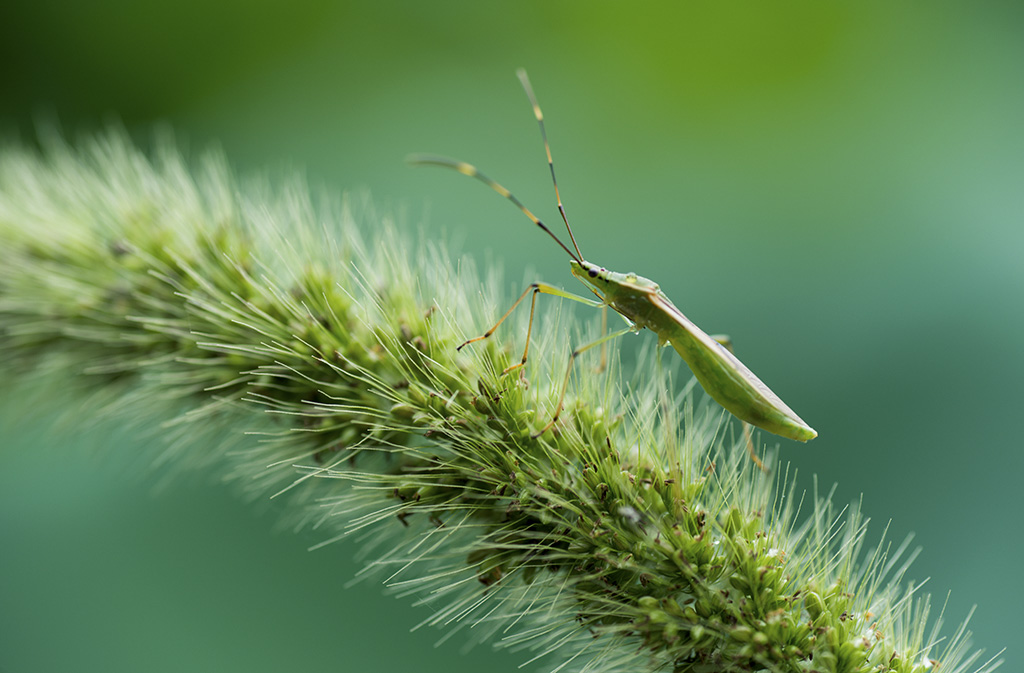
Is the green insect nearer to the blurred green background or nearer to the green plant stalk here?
the green plant stalk

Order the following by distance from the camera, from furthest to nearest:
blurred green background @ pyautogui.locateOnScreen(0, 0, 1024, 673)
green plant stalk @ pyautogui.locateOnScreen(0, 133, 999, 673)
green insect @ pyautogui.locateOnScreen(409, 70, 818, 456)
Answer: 1. blurred green background @ pyautogui.locateOnScreen(0, 0, 1024, 673)
2. green insect @ pyautogui.locateOnScreen(409, 70, 818, 456)
3. green plant stalk @ pyautogui.locateOnScreen(0, 133, 999, 673)

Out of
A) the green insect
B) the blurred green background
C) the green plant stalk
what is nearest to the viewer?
the green plant stalk

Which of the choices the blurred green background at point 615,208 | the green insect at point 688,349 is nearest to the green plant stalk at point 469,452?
the green insect at point 688,349

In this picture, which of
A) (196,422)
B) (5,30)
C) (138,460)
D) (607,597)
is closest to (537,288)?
(607,597)

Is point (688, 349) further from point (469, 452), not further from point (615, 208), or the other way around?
point (615, 208)

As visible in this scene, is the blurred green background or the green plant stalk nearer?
the green plant stalk

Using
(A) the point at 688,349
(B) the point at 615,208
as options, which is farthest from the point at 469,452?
(B) the point at 615,208

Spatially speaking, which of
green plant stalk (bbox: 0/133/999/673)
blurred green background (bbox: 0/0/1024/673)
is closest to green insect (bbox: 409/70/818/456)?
green plant stalk (bbox: 0/133/999/673)
